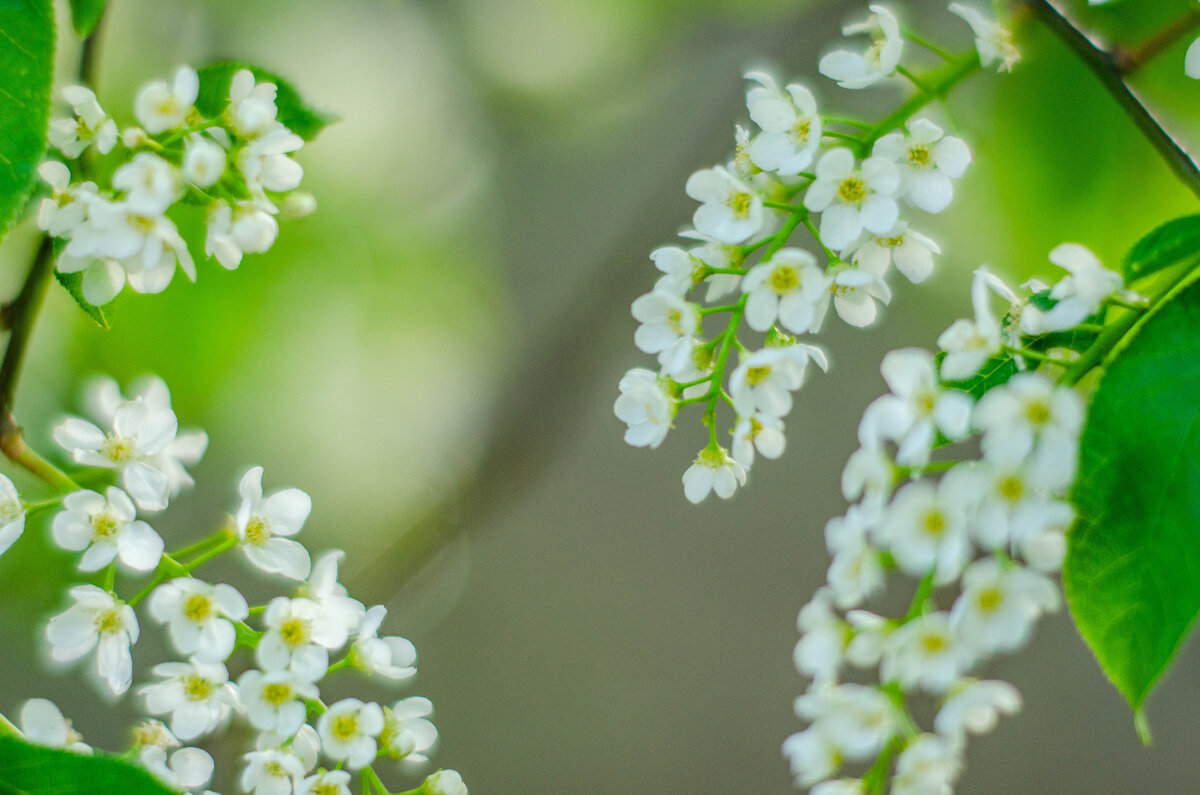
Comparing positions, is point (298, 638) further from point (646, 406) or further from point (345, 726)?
point (646, 406)

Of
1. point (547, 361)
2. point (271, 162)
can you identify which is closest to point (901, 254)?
point (271, 162)

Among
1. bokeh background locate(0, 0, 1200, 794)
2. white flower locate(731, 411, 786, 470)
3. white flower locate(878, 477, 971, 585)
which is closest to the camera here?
white flower locate(878, 477, 971, 585)

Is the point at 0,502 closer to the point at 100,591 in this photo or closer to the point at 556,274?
the point at 100,591

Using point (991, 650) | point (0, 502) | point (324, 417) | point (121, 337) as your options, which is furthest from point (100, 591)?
point (324, 417)

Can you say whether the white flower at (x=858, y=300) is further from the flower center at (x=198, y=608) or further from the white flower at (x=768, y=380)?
the flower center at (x=198, y=608)

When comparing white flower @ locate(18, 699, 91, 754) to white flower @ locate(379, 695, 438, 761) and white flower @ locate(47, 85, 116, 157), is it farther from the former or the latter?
white flower @ locate(47, 85, 116, 157)

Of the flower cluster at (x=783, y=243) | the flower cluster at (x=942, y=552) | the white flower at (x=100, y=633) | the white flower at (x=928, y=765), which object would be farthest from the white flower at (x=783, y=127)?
the white flower at (x=100, y=633)

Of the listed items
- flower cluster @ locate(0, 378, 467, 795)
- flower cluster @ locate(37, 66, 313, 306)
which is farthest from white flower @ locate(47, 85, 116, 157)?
flower cluster @ locate(0, 378, 467, 795)

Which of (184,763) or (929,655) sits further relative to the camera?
(184,763)
